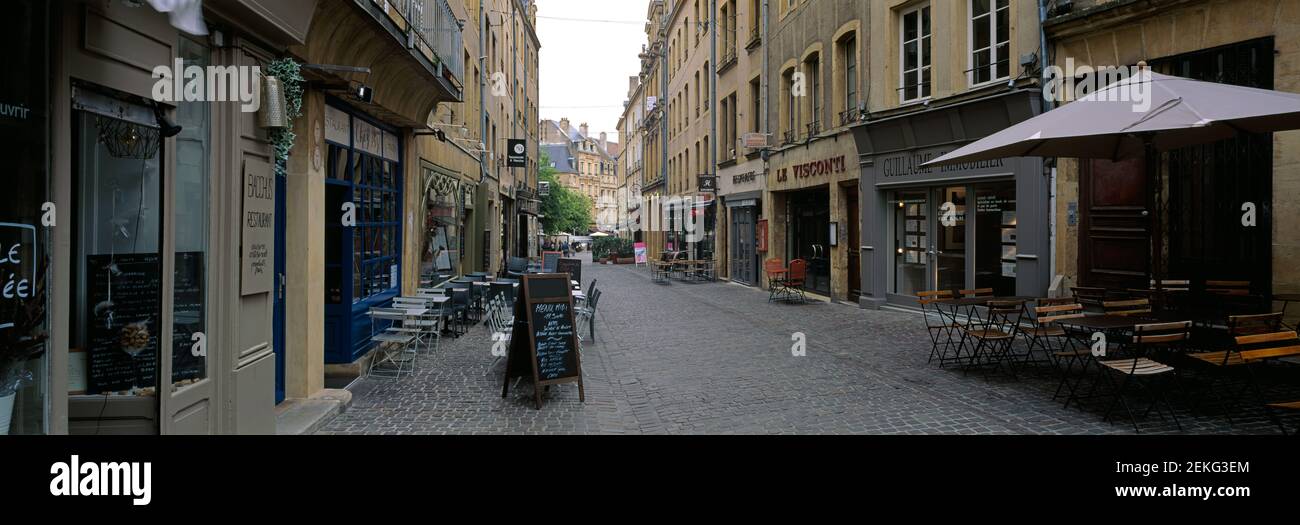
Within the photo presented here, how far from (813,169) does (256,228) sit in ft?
44.8

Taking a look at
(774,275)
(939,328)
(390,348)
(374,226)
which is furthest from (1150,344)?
(774,275)

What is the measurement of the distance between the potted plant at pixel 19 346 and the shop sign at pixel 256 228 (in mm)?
1410

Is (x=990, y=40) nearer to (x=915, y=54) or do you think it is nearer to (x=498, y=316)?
(x=915, y=54)

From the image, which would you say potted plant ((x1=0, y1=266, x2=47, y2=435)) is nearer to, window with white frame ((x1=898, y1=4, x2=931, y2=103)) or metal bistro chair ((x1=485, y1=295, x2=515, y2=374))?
metal bistro chair ((x1=485, y1=295, x2=515, y2=374))

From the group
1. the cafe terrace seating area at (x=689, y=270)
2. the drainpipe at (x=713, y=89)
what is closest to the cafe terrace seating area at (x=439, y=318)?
the cafe terrace seating area at (x=689, y=270)

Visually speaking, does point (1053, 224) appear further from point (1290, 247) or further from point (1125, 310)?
point (1125, 310)

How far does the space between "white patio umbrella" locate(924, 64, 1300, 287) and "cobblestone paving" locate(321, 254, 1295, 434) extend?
1915 mm

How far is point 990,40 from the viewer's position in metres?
11.1

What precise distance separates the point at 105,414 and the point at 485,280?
31.4ft

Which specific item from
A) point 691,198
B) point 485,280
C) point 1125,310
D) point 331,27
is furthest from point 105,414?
point 691,198
